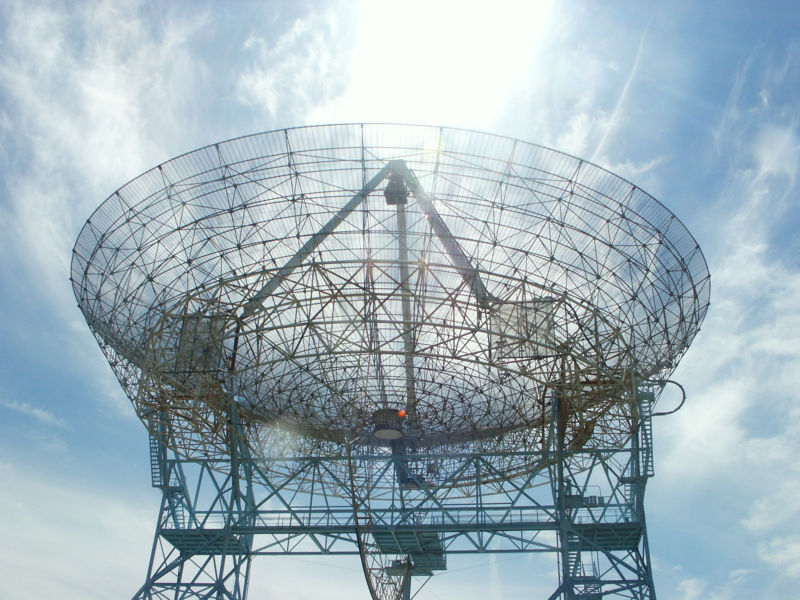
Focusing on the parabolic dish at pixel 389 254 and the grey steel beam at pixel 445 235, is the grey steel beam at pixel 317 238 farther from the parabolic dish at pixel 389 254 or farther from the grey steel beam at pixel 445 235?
the grey steel beam at pixel 445 235

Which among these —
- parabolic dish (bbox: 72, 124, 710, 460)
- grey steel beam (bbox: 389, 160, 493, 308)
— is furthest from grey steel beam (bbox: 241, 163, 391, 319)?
grey steel beam (bbox: 389, 160, 493, 308)

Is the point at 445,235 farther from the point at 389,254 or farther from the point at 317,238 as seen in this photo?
the point at 317,238

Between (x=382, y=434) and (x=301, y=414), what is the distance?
478cm

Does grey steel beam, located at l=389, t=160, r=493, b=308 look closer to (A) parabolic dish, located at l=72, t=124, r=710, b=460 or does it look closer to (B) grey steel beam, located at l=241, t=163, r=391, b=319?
(A) parabolic dish, located at l=72, t=124, r=710, b=460

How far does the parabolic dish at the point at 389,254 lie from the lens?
3083cm

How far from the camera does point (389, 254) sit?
32.2 metres

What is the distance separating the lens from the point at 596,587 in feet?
117

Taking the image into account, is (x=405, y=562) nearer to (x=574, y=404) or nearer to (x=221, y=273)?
(x=574, y=404)

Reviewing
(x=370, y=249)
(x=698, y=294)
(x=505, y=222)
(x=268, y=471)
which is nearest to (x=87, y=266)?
(x=370, y=249)

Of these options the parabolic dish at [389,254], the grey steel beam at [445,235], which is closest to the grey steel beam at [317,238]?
the parabolic dish at [389,254]

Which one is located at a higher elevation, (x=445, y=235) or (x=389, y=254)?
(x=389, y=254)

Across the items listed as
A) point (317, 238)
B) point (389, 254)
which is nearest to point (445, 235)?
point (389, 254)

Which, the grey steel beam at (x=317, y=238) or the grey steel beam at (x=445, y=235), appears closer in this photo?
the grey steel beam at (x=445, y=235)

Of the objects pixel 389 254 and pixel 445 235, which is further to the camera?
pixel 389 254
